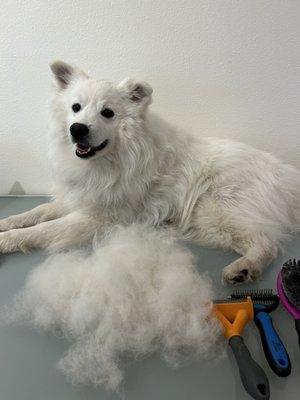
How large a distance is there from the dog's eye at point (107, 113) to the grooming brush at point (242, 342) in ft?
3.16

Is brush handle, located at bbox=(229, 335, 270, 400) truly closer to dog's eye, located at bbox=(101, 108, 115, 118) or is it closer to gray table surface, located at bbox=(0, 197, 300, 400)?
gray table surface, located at bbox=(0, 197, 300, 400)

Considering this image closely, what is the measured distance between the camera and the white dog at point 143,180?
1.56 m

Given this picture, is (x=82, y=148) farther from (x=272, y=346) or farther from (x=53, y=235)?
(x=272, y=346)

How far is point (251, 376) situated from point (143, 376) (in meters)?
0.31

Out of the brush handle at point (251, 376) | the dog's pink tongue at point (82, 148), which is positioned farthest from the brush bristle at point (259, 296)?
the dog's pink tongue at point (82, 148)

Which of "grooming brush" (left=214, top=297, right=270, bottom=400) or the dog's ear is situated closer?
"grooming brush" (left=214, top=297, right=270, bottom=400)

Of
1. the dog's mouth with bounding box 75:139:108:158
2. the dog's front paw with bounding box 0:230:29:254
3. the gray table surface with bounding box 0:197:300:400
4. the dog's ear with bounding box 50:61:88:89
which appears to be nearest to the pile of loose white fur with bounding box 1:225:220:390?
the gray table surface with bounding box 0:197:300:400

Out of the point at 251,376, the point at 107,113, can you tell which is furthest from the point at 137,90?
the point at 251,376

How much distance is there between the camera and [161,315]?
1085mm

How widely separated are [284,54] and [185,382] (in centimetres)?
166

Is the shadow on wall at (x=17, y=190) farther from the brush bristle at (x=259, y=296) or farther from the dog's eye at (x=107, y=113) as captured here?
the brush bristle at (x=259, y=296)

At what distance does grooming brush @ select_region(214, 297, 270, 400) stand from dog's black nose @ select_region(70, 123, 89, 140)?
2.95ft

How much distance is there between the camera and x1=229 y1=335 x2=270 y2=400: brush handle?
84cm

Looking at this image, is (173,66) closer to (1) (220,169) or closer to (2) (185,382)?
(1) (220,169)
